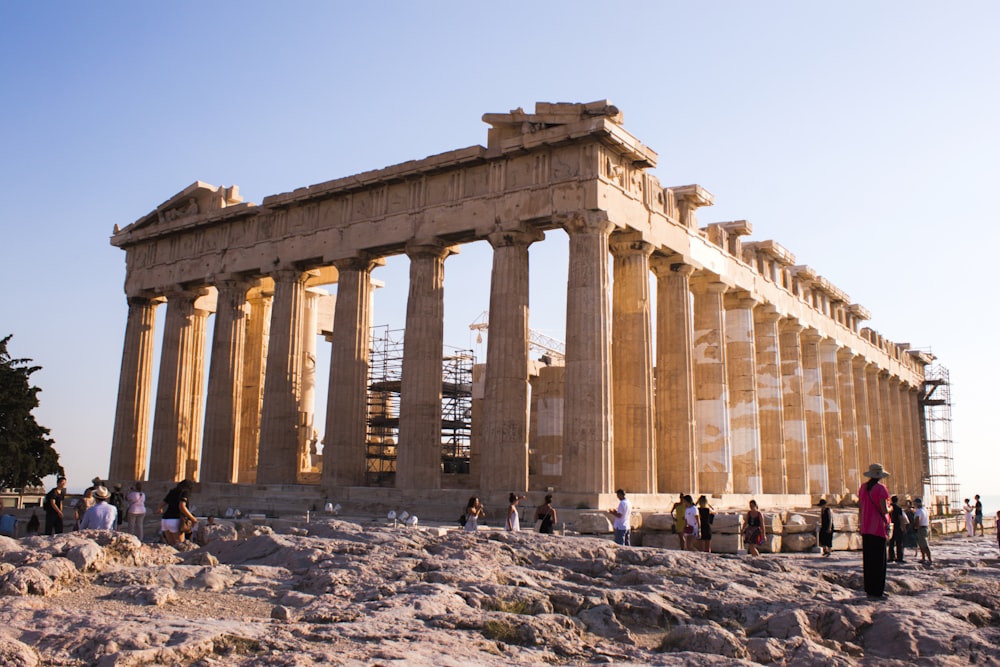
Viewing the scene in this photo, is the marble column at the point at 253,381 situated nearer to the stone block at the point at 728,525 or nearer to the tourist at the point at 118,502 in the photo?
the tourist at the point at 118,502

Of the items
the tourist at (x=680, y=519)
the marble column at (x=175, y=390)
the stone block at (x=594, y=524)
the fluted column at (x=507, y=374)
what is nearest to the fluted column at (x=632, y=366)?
the fluted column at (x=507, y=374)

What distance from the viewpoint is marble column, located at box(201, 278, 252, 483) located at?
32500mm

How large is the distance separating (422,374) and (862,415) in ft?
94.6

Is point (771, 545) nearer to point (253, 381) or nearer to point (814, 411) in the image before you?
point (814, 411)

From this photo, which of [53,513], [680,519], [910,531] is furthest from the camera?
[910,531]

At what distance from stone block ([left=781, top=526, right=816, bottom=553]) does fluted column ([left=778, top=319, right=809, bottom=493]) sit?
50.3ft

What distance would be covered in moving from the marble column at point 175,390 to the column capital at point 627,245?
57.3ft

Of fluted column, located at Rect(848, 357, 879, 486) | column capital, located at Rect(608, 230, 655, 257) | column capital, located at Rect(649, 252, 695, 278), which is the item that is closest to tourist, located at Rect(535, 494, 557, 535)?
column capital, located at Rect(608, 230, 655, 257)

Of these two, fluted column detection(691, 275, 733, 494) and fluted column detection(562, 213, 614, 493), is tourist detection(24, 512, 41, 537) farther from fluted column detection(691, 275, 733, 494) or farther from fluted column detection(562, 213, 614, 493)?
fluted column detection(691, 275, 733, 494)

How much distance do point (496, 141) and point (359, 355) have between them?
8189 mm

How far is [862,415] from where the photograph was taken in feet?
154

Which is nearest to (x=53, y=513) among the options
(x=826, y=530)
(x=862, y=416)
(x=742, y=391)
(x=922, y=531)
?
(x=826, y=530)

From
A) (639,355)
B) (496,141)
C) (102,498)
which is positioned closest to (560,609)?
(102,498)

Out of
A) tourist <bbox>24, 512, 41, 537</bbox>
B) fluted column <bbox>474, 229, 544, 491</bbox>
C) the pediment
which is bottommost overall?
tourist <bbox>24, 512, 41, 537</bbox>
